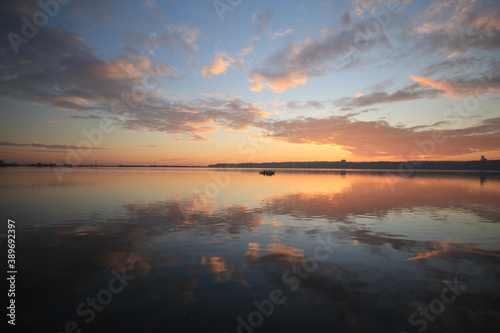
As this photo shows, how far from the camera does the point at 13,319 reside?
7105 mm

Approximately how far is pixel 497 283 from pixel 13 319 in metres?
16.9

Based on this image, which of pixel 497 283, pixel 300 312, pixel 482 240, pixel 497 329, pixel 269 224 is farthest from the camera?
pixel 269 224

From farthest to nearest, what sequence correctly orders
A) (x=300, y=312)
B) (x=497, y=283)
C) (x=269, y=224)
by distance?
1. (x=269, y=224)
2. (x=497, y=283)
3. (x=300, y=312)

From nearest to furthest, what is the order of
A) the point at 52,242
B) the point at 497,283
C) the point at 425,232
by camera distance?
the point at 497,283, the point at 52,242, the point at 425,232

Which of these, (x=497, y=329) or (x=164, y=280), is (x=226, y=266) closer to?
(x=164, y=280)

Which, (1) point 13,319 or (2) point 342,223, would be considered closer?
(1) point 13,319

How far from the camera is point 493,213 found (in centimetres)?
2391

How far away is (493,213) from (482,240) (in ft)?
42.4

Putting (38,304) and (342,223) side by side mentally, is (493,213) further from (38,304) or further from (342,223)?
(38,304)

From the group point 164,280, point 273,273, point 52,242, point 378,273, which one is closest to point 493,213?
point 378,273

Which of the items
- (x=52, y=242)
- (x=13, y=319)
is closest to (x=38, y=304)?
(x=13, y=319)

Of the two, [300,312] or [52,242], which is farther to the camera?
[52,242]

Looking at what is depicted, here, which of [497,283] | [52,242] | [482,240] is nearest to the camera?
[497,283]

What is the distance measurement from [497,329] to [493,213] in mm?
24382
